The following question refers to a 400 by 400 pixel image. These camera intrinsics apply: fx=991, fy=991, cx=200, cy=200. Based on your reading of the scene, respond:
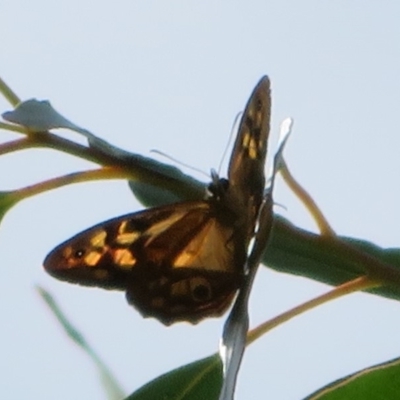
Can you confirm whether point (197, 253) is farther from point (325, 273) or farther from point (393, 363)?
point (393, 363)

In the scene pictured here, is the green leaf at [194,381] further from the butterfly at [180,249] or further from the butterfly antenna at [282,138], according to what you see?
the butterfly antenna at [282,138]

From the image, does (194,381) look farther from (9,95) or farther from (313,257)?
(9,95)

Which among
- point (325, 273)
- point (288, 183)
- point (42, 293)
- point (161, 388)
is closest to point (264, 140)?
point (288, 183)

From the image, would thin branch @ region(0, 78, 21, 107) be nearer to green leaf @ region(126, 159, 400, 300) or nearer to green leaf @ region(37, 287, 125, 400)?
green leaf @ region(126, 159, 400, 300)

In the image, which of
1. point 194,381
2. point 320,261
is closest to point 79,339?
point 194,381

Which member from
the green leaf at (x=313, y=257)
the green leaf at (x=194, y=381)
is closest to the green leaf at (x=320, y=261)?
the green leaf at (x=313, y=257)

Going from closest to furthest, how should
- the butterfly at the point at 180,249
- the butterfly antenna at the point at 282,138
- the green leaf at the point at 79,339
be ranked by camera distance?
the butterfly antenna at the point at 282,138 < the butterfly at the point at 180,249 < the green leaf at the point at 79,339
